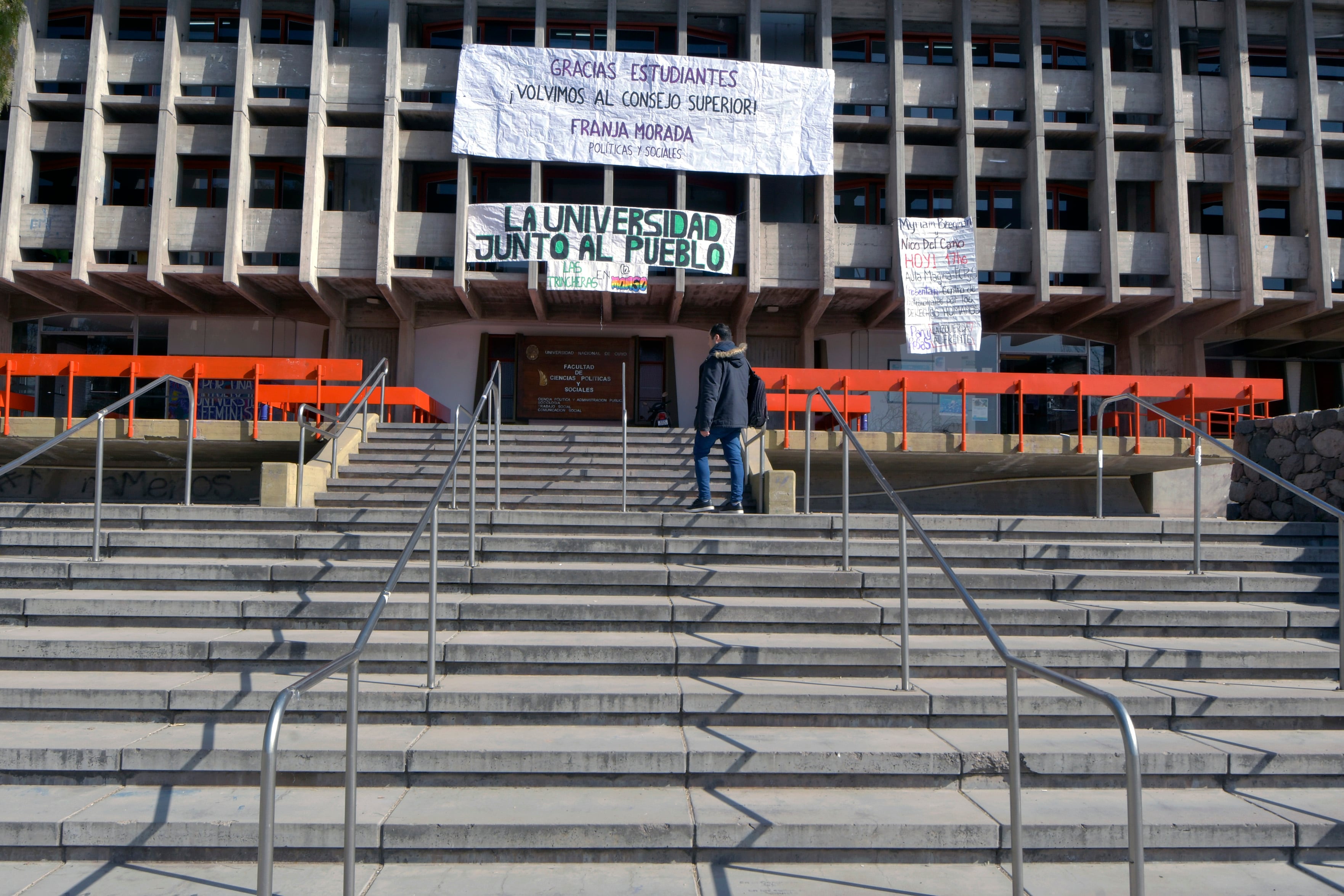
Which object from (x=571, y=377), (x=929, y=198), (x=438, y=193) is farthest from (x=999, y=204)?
(x=438, y=193)

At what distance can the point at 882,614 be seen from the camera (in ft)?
18.9

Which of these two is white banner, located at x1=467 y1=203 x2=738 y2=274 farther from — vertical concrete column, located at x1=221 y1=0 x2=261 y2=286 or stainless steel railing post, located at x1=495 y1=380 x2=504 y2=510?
stainless steel railing post, located at x1=495 y1=380 x2=504 y2=510

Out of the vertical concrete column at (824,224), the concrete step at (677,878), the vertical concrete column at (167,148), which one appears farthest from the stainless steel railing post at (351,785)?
the vertical concrete column at (167,148)

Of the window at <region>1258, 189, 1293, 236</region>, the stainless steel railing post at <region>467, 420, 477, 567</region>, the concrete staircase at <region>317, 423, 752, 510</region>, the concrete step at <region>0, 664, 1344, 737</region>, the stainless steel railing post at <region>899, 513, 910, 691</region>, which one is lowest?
the concrete step at <region>0, 664, 1344, 737</region>

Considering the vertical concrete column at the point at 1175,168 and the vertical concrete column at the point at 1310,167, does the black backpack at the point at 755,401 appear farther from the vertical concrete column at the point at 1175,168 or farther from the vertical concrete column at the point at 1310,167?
the vertical concrete column at the point at 1310,167

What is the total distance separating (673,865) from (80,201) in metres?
15.6

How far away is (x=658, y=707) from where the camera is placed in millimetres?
4691

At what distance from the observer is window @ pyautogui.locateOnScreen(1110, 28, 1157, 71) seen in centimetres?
1614

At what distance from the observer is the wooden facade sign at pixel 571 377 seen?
16594 mm

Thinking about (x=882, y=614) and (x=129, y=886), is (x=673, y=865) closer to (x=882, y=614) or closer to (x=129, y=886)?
(x=129, y=886)

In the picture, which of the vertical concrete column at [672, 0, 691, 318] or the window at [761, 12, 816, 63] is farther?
the window at [761, 12, 816, 63]

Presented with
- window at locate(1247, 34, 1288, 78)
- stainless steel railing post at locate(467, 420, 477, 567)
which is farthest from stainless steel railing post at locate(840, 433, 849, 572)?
window at locate(1247, 34, 1288, 78)

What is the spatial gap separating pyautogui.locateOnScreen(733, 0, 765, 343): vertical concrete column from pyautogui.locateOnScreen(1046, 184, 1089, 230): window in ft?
18.0

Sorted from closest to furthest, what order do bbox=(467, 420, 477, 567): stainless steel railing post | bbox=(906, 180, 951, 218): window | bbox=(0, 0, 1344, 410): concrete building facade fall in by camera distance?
bbox=(467, 420, 477, 567): stainless steel railing post < bbox=(0, 0, 1344, 410): concrete building facade < bbox=(906, 180, 951, 218): window
